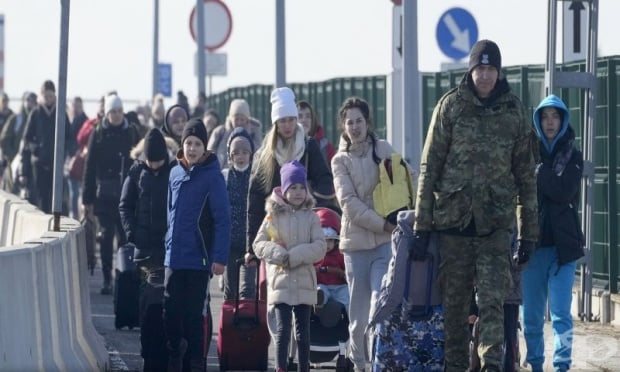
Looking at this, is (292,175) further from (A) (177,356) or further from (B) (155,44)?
(B) (155,44)

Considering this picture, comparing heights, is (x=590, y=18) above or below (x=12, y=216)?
above

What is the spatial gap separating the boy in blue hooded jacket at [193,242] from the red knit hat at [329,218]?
114 cm

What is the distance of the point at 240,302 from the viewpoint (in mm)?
14680

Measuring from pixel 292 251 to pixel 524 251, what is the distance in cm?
178

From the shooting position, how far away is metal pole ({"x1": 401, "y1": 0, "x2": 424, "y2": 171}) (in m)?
17.0

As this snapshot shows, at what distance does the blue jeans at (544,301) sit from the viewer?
13.8 meters

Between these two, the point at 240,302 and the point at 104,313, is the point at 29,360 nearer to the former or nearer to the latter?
the point at 240,302

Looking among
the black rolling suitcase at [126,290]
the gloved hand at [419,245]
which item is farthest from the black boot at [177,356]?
the gloved hand at [419,245]

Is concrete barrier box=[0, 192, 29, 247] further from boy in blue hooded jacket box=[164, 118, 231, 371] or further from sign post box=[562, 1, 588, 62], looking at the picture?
boy in blue hooded jacket box=[164, 118, 231, 371]

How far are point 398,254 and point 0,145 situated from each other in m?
17.6

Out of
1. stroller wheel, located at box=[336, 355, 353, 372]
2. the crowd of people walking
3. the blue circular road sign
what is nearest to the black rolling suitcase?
the crowd of people walking

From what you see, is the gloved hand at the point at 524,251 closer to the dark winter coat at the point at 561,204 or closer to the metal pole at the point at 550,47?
the dark winter coat at the point at 561,204

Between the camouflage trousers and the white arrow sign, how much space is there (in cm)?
1132

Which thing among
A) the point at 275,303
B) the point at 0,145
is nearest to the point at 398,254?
the point at 275,303
